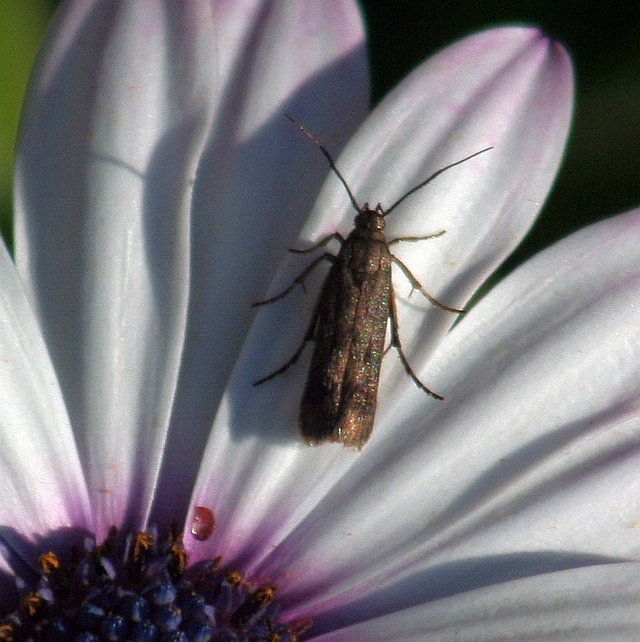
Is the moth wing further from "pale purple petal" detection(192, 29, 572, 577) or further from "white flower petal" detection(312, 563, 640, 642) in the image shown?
"white flower petal" detection(312, 563, 640, 642)

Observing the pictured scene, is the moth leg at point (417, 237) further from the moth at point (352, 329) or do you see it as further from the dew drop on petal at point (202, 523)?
the dew drop on petal at point (202, 523)

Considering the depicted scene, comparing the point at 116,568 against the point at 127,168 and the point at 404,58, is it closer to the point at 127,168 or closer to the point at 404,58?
the point at 127,168

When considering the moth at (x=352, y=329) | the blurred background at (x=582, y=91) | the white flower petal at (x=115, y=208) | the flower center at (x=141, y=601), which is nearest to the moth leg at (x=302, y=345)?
the moth at (x=352, y=329)

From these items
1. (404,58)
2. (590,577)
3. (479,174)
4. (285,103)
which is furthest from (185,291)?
(404,58)

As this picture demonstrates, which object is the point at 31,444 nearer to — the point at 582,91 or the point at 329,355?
the point at 329,355

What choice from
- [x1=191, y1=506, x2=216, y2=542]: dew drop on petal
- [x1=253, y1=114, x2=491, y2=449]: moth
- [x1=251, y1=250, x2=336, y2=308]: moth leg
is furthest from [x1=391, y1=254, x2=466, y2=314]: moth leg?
[x1=191, y1=506, x2=216, y2=542]: dew drop on petal

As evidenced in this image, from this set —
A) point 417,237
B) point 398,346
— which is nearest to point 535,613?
point 398,346
